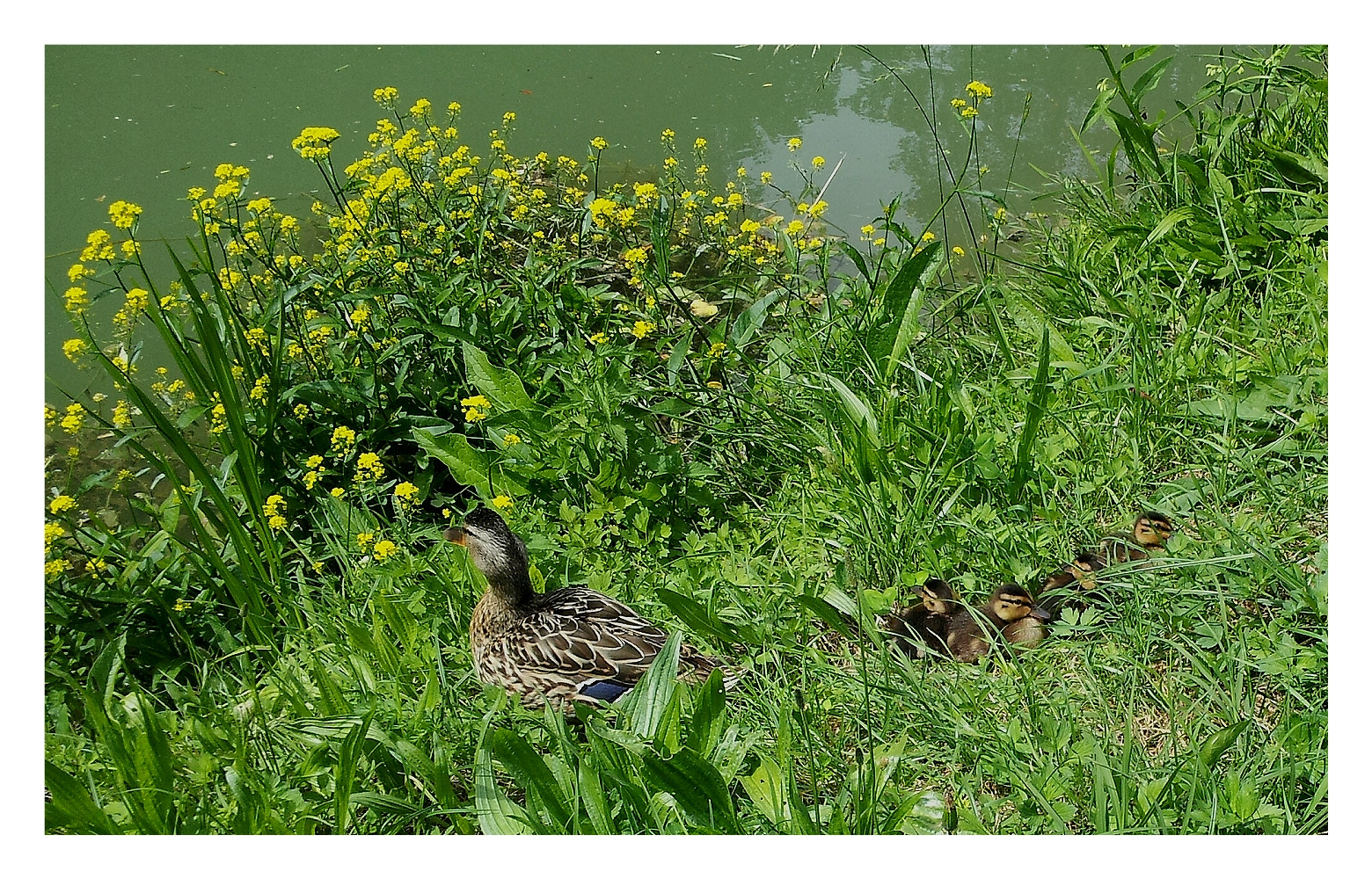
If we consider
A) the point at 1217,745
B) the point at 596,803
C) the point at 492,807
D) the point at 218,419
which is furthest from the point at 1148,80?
the point at 218,419

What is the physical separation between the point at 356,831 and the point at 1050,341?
115 inches

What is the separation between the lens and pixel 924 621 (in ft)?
9.73

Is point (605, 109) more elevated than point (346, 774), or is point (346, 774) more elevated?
point (605, 109)

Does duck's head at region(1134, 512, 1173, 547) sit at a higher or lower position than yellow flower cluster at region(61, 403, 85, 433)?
higher

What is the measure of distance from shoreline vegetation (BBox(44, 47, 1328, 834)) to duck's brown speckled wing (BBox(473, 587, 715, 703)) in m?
0.12

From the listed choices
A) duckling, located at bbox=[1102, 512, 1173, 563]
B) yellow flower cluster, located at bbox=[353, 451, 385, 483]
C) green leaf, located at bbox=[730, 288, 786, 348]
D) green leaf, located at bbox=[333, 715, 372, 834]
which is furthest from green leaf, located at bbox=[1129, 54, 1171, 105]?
green leaf, located at bbox=[333, 715, 372, 834]

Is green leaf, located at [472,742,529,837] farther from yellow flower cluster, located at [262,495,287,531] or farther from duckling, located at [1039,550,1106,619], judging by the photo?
duckling, located at [1039,550,1106,619]

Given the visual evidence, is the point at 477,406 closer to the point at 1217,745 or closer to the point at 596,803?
the point at 596,803

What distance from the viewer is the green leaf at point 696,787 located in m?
2.29

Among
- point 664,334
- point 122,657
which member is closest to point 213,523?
point 122,657

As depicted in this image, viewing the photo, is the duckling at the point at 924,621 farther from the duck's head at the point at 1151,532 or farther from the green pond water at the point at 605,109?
the green pond water at the point at 605,109

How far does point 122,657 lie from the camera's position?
3.19 meters

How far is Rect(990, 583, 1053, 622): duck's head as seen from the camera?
2.85m

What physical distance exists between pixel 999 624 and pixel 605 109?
447cm
